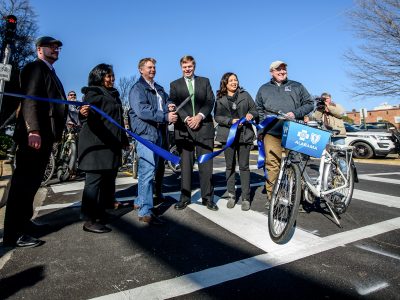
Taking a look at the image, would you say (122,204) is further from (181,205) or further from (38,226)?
(38,226)

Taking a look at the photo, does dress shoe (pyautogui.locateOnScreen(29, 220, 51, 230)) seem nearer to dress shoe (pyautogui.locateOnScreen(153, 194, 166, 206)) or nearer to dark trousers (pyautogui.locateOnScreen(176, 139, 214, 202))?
dress shoe (pyautogui.locateOnScreen(153, 194, 166, 206))

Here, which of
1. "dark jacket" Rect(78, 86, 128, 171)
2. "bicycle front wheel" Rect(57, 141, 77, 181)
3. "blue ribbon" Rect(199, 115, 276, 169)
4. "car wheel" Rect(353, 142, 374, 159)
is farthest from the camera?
"car wheel" Rect(353, 142, 374, 159)

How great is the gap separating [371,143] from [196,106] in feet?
39.1

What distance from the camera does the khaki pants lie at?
460 centimetres

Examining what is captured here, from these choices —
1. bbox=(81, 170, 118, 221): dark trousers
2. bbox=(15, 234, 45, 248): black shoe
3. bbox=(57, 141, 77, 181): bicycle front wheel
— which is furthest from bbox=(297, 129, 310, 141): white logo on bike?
bbox=(57, 141, 77, 181): bicycle front wheel

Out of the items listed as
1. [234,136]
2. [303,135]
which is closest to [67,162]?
[234,136]

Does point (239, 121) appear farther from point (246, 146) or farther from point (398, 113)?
point (398, 113)

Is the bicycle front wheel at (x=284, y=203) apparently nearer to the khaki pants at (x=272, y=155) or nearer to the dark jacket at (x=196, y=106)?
the khaki pants at (x=272, y=155)

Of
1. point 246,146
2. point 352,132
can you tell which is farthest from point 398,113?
point 246,146

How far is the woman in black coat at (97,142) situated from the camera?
356 cm

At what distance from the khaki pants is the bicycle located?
2.22 feet

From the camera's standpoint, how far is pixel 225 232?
11.6 ft

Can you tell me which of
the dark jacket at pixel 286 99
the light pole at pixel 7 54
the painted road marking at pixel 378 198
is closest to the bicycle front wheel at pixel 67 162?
the light pole at pixel 7 54

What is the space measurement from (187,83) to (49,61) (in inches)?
73.3
